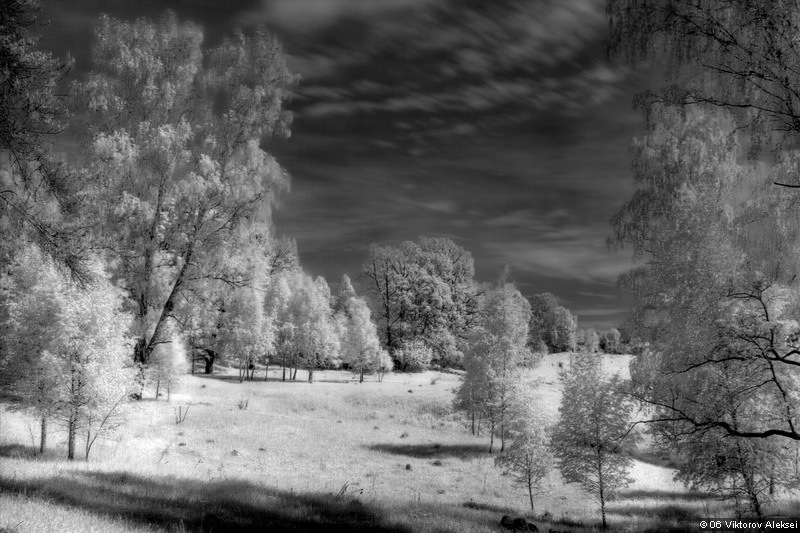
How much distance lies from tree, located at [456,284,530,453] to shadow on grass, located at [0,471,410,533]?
1572cm

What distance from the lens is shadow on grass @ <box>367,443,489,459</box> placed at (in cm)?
2741

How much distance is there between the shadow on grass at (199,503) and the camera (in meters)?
10.4

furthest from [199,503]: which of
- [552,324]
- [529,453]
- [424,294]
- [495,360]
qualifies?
[552,324]

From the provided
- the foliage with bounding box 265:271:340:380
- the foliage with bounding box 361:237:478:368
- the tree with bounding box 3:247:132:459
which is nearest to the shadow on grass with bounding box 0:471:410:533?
the tree with bounding box 3:247:132:459

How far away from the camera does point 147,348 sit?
16469mm

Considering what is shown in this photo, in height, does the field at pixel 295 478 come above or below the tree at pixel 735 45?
below

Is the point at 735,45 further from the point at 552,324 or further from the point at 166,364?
the point at 552,324

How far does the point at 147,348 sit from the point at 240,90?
8.91 meters

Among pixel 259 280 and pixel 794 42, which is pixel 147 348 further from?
pixel 794 42

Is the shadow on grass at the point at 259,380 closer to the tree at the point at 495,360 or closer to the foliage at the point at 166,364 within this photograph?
the foliage at the point at 166,364

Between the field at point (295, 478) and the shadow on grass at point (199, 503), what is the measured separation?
5 centimetres

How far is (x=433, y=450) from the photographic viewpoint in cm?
2847

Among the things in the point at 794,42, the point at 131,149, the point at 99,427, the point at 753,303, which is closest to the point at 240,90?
the point at 131,149

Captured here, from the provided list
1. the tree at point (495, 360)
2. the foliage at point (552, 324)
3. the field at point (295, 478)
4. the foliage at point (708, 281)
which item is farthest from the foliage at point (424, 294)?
the foliage at point (708, 281)
